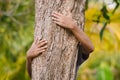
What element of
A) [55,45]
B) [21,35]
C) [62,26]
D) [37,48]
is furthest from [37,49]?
[21,35]

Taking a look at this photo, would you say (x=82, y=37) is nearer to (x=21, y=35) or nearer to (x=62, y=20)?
(x=62, y=20)

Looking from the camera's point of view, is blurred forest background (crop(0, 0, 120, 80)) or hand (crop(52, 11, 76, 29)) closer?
hand (crop(52, 11, 76, 29))

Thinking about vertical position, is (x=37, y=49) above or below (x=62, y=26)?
below

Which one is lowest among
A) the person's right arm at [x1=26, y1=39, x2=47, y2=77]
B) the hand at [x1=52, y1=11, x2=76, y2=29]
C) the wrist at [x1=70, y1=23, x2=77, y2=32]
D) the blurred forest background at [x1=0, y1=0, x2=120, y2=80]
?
the blurred forest background at [x1=0, y1=0, x2=120, y2=80]

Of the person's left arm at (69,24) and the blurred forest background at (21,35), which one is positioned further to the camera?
the blurred forest background at (21,35)

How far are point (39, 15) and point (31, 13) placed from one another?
13.3ft

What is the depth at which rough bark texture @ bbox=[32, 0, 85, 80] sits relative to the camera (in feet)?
11.7

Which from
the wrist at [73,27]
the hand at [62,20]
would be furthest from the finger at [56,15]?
the wrist at [73,27]

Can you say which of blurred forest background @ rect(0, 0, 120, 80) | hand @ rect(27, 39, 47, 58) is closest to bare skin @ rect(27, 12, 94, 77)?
hand @ rect(27, 39, 47, 58)

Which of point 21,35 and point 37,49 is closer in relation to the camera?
point 37,49

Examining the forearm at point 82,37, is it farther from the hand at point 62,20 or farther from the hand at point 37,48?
the hand at point 37,48

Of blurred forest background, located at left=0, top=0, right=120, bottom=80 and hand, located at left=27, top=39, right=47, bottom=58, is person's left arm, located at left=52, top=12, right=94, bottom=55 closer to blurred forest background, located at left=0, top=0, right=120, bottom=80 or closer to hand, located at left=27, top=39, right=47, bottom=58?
hand, located at left=27, top=39, right=47, bottom=58

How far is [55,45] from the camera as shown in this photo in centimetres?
357

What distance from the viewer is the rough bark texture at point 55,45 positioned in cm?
357
